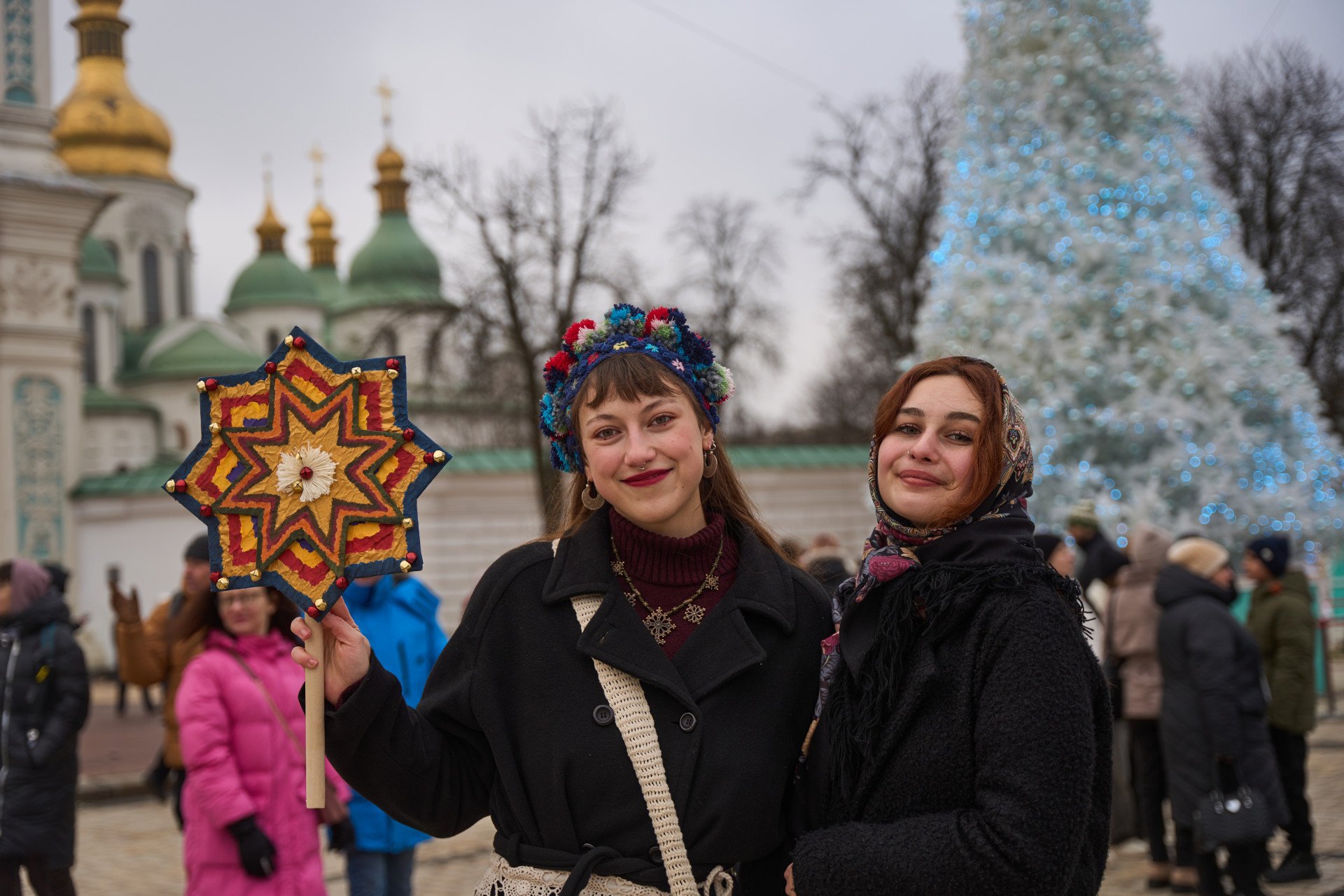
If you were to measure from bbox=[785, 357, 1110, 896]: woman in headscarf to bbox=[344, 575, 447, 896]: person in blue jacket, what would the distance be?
10.9 ft

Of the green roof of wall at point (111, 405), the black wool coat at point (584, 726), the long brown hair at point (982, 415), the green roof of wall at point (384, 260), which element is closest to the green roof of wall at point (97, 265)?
the green roof of wall at point (111, 405)

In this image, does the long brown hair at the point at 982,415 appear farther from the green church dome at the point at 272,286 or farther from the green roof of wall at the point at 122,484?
the green church dome at the point at 272,286

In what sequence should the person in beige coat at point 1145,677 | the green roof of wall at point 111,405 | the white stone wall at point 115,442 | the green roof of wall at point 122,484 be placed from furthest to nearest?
the white stone wall at point 115,442
the green roof of wall at point 111,405
the green roof of wall at point 122,484
the person in beige coat at point 1145,677

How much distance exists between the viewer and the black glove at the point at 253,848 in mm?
4360

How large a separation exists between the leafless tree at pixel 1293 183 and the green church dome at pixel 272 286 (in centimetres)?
3434

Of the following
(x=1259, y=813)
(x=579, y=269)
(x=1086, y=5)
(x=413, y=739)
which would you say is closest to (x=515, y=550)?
(x=413, y=739)

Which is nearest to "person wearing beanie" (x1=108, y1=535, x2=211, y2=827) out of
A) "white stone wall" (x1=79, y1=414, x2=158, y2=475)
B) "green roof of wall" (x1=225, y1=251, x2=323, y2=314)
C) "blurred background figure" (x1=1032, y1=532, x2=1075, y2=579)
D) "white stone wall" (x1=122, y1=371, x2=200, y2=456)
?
"blurred background figure" (x1=1032, y1=532, x2=1075, y2=579)

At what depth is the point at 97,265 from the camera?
37.8m

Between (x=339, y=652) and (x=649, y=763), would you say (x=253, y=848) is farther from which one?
(x=649, y=763)

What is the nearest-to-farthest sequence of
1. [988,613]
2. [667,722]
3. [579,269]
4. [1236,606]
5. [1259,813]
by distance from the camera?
[988,613], [667,722], [1259,813], [1236,606], [579,269]

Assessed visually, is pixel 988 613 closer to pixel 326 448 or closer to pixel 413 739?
pixel 413 739

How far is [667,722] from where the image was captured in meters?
2.42

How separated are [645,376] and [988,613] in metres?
0.86

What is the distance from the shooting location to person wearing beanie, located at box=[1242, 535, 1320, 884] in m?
6.74
